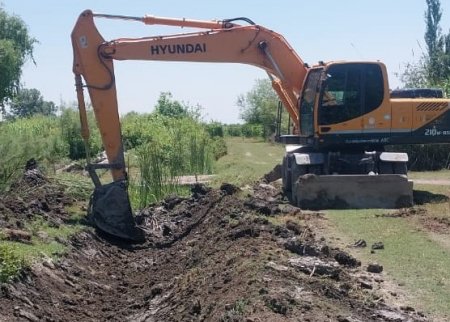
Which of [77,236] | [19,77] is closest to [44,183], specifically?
[77,236]

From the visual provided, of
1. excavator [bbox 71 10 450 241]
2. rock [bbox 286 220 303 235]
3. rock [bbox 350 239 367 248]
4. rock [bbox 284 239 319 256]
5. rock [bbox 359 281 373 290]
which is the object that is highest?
excavator [bbox 71 10 450 241]

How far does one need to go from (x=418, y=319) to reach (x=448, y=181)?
53.4ft

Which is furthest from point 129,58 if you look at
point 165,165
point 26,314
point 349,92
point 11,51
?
point 11,51

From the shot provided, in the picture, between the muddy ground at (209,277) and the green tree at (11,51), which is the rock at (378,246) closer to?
the muddy ground at (209,277)

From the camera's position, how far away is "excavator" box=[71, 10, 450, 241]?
1662 centimetres

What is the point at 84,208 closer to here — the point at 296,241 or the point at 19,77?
the point at 296,241

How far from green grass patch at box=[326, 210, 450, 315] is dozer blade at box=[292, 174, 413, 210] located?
435 millimetres

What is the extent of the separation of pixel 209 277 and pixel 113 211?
18.5 ft

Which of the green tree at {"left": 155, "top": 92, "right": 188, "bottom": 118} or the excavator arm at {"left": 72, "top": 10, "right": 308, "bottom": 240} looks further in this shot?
the green tree at {"left": 155, "top": 92, "right": 188, "bottom": 118}

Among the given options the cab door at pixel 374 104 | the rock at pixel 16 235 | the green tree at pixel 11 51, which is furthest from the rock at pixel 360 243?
the green tree at pixel 11 51

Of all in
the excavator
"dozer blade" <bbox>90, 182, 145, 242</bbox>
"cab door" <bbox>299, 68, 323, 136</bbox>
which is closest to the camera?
"dozer blade" <bbox>90, 182, 145, 242</bbox>

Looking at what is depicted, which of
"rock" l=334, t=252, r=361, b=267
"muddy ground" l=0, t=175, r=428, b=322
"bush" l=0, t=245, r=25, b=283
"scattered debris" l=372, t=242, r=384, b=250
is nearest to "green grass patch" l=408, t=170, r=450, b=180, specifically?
"muddy ground" l=0, t=175, r=428, b=322

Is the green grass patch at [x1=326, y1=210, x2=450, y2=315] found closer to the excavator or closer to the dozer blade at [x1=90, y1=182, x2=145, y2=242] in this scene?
the excavator

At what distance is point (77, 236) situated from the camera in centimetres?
1420
